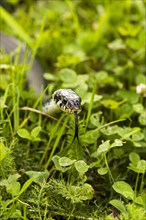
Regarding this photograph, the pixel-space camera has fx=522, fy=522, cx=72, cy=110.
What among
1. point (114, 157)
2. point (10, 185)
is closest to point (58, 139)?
point (114, 157)

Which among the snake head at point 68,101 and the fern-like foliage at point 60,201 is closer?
the fern-like foliage at point 60,201

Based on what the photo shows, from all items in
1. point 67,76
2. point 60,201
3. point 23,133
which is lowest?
point 60,201

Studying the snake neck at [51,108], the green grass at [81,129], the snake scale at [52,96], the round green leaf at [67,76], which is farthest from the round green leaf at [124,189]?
the round green leaf at [67,76]

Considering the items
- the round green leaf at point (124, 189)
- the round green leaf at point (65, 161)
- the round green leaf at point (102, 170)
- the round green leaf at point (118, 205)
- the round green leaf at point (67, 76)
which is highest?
the round green leaf at point (67, 76)

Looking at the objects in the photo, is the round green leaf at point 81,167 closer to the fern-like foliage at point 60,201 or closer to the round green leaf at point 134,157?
the fern-like foliage at point 60,201

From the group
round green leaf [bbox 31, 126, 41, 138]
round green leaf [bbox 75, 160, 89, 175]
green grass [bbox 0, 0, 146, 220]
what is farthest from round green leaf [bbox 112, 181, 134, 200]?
round green leaf [bbox 31, 126, 41, 138]

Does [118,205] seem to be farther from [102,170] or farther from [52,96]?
[52,96]

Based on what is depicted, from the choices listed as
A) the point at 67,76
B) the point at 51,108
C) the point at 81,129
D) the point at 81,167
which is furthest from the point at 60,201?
the point at 67,76
